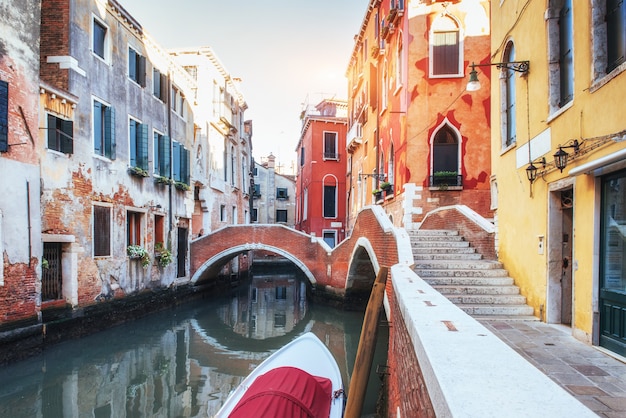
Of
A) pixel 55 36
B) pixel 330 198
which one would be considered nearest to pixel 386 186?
pixel 55 36

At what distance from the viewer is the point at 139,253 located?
36.2 ft

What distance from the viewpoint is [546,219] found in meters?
5.15

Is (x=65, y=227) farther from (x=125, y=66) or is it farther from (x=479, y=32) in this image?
(x=479, y=32)

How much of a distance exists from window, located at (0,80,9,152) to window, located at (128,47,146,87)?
464 centimetres

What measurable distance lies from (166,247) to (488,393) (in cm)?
1274

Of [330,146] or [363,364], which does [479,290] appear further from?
[330,146]

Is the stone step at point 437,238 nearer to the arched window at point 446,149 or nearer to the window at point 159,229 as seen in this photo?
the arched window at point 446,149

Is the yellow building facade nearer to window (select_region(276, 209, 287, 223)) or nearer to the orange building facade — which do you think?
the orange building facade

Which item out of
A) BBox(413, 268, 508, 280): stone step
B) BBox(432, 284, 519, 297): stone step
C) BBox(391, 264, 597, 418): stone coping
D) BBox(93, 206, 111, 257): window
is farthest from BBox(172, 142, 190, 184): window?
BBox(391, 264, 597, 418): stone coping

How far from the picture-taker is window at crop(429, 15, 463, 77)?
10898mm

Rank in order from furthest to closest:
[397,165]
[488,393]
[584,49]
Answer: [397,165] → [584,49] → [488,393]

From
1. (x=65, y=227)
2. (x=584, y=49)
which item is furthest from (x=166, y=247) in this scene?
(x=584, y=49)

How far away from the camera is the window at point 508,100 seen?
6434 mm

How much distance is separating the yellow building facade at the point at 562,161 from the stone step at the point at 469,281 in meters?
0.23
